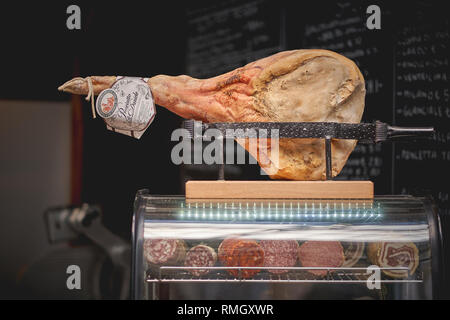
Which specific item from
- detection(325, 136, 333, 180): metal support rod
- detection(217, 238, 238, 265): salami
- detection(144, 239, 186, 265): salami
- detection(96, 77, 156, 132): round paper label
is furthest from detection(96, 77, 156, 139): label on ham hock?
detection(325, 136, 333, 180): metal support rod

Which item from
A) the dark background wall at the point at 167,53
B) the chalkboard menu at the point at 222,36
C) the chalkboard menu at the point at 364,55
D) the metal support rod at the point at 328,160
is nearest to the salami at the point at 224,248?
the metal support rod at the point at 328,160

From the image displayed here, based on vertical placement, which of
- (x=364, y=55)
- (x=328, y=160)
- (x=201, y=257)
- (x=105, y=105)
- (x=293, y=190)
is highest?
(x=364, y=55)

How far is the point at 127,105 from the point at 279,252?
1.01 m

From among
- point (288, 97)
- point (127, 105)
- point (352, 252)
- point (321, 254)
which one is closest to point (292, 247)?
point (321, 254)

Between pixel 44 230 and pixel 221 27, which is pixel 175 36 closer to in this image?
pixel 221 27

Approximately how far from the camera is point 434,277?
170 centimetres

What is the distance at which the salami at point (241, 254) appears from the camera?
1758mm

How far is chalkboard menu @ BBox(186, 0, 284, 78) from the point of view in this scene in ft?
9.41

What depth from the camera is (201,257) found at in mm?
1769

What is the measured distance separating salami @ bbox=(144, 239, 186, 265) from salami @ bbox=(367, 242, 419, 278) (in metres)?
0.77

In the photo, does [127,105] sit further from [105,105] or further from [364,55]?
[364,55]

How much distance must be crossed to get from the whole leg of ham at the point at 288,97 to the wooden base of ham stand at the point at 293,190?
0.16 m
